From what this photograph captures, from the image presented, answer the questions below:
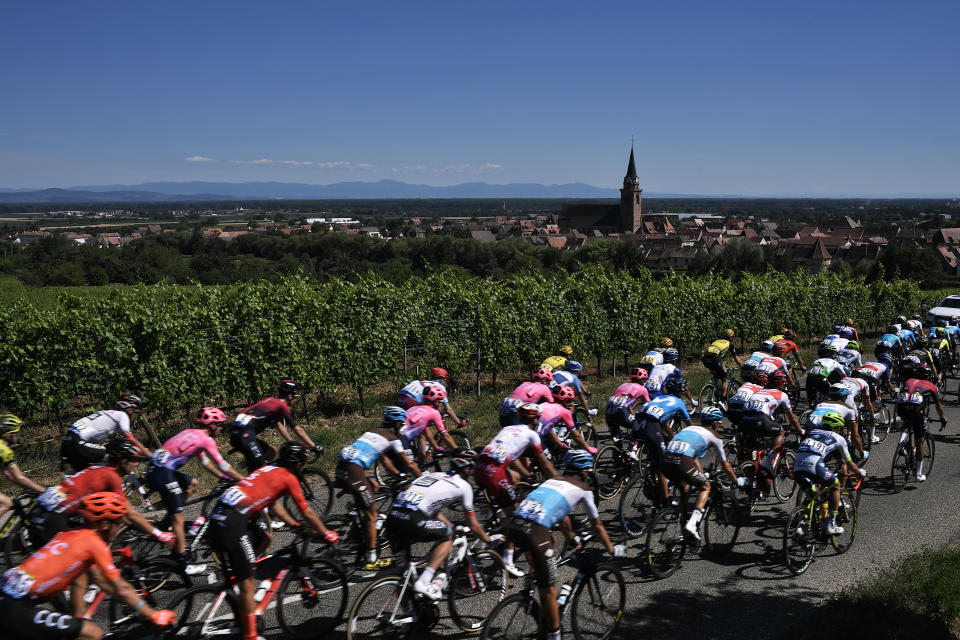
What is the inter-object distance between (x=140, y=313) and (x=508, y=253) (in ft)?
329

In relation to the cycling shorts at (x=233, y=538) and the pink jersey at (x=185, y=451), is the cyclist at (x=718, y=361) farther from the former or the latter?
the cycling shorts at (x=233, y=538)

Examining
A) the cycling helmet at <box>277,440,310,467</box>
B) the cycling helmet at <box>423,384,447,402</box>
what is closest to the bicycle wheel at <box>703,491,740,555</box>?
the cycling helmet at <box>423,384,447,402</box>

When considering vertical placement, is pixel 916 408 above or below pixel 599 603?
above

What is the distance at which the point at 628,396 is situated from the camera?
11.6 m

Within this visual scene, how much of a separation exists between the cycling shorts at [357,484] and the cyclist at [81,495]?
2.05 m

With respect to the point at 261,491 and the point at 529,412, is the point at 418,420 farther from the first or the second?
the point at 261,491

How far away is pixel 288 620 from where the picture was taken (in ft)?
22.9

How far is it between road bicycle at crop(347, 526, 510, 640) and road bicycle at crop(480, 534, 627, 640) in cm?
57

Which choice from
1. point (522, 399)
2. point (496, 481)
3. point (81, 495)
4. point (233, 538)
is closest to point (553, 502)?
point (496, 481)

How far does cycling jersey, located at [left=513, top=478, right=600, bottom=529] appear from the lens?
6.44m

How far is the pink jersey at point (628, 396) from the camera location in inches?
454

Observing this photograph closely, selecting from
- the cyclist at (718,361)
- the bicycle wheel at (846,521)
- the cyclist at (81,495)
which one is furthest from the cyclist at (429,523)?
the cyclist at (718,361)

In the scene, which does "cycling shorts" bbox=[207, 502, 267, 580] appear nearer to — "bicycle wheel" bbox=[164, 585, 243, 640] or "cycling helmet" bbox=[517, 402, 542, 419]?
"bicycle wheel" bbox=[164, 585, 243, 640]

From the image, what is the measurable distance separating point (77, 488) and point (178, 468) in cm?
135
